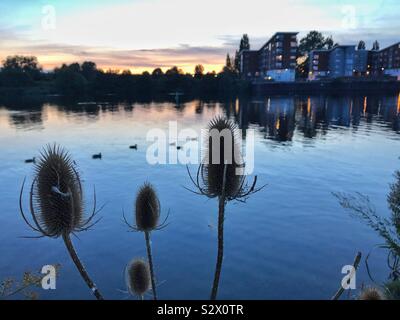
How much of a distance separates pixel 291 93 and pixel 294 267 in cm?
17831

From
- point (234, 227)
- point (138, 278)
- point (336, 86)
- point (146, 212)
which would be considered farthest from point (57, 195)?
point (336, 86)

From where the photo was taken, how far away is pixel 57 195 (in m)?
5.34

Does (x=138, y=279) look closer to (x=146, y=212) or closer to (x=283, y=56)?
(x=146, y=212)

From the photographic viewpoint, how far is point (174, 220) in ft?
105

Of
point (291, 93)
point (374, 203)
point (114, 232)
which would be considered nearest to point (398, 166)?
point (374, 203)

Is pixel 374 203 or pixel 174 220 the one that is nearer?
pixel 174 220

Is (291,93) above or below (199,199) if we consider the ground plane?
above

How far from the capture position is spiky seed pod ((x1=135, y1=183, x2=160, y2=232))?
23.9 ft

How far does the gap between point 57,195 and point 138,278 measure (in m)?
3.49

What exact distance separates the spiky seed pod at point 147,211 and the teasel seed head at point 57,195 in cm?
169

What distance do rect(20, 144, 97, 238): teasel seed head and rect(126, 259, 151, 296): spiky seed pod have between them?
2.81 meters

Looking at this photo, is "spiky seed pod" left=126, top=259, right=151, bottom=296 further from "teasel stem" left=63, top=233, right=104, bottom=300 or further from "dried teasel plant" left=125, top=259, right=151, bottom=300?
"teasel stem" left=63, top=233, right=104, bottom=300

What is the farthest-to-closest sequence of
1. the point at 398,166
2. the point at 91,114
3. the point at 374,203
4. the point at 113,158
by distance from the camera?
the point at 91,114 < the point at 113,158 < the point at 398,166 < the point at 374,203

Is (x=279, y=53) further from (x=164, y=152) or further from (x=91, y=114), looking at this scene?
(x=164, y=152)
